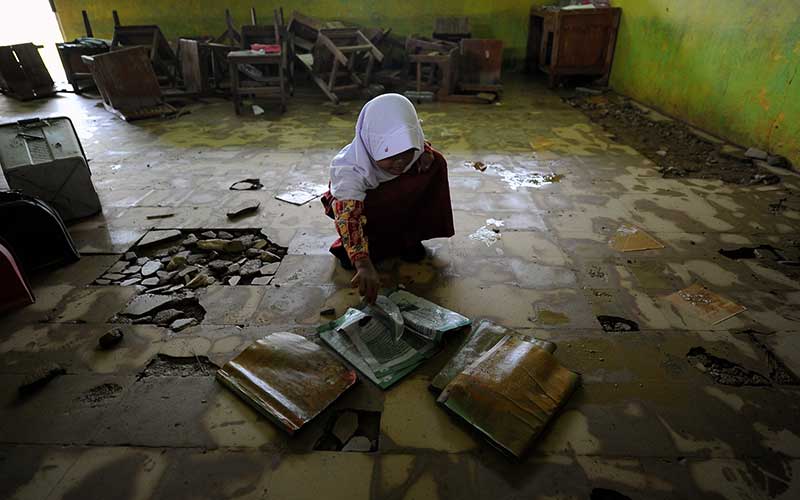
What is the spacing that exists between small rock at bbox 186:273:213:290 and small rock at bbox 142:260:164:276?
0.96ft

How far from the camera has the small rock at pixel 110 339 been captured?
79.2 inches

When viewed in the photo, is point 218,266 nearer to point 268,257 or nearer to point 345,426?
point 268,257

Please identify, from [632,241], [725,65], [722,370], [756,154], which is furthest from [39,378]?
[725,65]

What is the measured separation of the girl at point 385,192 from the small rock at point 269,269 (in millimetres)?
364

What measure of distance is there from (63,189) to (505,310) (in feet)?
Result: 10.4

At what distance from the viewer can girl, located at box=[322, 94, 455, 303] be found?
2.07 m

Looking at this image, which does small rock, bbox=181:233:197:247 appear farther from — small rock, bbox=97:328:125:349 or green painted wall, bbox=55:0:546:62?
green painted wall, bbox=55:0:546:62

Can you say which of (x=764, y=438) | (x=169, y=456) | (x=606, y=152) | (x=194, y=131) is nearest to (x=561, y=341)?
(x=764, y=438)

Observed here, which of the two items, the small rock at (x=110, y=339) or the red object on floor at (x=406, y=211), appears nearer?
the small rock at (x=110, y=339)

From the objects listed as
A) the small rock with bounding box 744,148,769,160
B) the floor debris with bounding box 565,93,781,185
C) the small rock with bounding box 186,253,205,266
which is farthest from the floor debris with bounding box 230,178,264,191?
the small rock with bounding box 744,148,769,160

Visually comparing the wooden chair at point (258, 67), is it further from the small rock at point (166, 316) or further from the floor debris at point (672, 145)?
the small rock at point (166, 316)

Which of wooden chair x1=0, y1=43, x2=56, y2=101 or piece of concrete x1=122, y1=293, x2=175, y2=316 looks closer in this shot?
piece of concrete x1=122, y1=293, x2=175, y2=316

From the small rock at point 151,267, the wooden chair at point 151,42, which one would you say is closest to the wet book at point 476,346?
the small rock at point 151,267

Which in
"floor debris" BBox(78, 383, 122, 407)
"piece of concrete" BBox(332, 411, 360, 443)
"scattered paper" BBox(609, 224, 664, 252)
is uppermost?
"scattered paper" BBox(609, 224, 664, 252)
